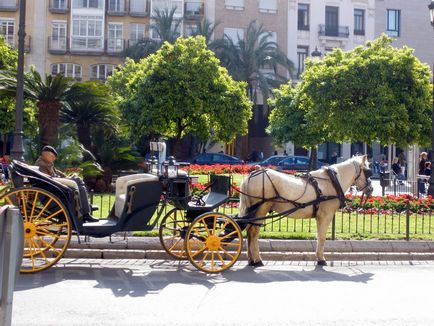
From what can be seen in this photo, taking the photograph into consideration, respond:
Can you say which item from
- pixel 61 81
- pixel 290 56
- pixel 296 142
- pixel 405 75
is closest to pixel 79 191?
pixel 61 81

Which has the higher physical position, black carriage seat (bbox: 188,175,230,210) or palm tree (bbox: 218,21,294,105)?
palm tree (bbox: 218,21,294,105)

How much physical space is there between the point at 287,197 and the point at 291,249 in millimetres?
1504

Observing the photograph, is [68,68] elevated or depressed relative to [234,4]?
depressed

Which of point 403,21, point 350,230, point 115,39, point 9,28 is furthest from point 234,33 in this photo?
point 350,230

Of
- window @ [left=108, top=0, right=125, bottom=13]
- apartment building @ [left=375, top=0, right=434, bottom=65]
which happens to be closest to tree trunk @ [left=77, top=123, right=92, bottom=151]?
window @ [left=108, top=0, right=125, bottom=13]

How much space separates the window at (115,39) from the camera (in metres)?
48.8

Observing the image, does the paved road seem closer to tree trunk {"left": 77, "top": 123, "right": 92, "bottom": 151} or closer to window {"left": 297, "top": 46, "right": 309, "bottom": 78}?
tree trunk {"left": 77, "top": 123, "right": 92, "bottom": 151}

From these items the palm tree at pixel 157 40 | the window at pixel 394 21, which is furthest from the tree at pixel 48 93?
the window at pixel 394 21

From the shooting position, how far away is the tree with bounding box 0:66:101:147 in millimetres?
17078

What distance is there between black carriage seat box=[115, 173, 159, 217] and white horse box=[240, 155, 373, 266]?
1499 millimetres

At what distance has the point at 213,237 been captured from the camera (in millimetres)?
9586

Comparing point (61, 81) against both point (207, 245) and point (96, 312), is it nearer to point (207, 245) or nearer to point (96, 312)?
point (207, 245)

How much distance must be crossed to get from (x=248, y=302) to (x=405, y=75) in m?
21.4

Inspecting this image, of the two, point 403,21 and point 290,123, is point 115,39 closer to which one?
point 290,123
